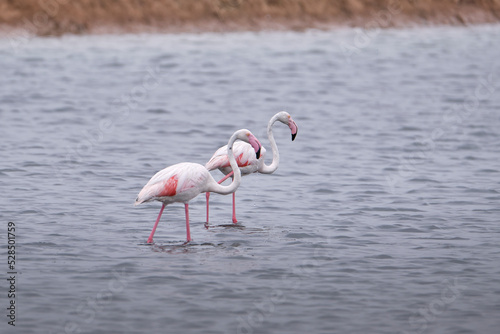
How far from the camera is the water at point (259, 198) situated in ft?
27.5

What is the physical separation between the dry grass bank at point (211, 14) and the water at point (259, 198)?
1104 millimetres

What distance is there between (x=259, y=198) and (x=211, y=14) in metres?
16.1

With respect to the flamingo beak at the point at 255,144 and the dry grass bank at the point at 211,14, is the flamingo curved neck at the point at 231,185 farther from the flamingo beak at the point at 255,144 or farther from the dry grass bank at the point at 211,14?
the dry grass bank at the point at 211,14

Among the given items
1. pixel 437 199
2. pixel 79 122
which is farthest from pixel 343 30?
pixel 437 199

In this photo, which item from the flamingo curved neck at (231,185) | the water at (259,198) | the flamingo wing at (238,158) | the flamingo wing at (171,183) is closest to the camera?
the water at (259,198)

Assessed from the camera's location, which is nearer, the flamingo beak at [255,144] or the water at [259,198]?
the water at [259,198]

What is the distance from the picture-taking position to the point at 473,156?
15586 millimetres

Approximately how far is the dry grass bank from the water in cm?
110

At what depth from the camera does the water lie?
27.5 ft

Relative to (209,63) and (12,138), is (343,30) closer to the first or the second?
(209,63)

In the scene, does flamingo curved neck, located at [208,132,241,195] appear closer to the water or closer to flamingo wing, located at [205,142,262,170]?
the water

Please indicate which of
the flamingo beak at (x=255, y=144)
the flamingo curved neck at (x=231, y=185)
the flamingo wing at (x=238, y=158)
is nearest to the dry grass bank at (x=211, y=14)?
the flamingo wing at (x=238, y=158)

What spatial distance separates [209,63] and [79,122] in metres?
8.42

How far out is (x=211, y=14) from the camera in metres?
28.1
